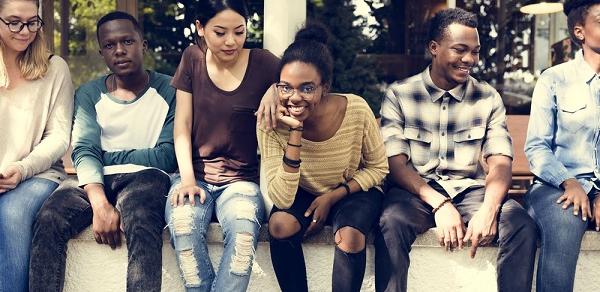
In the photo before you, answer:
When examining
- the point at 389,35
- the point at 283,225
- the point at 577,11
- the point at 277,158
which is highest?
the point at 577,11

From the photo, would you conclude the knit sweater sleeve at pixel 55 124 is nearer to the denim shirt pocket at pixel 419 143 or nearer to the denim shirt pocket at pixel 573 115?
the denim shirt pocket at pixel 419 143

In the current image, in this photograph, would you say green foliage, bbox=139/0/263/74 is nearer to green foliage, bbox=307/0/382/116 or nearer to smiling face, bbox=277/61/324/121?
green foliage, bbox=307/0/382/116

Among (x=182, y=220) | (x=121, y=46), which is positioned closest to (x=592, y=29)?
(x=182, y=220)

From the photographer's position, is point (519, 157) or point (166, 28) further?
point (166, 28)

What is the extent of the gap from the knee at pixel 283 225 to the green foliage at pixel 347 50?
3795 millimetres

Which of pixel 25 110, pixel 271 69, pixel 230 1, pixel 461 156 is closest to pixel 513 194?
pixel 461 156

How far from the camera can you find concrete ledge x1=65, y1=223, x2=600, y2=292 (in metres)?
3.67

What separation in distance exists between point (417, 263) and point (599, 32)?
50.3 inches

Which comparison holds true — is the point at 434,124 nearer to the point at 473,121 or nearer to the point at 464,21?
the point at 473,121

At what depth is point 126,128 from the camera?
3.97 m

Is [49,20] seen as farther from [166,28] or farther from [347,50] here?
[347,50]

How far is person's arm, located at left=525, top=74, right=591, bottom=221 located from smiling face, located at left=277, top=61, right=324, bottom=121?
A: 3.32 feet

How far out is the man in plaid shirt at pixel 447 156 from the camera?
3.53 m

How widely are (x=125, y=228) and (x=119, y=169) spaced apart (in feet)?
1.39
